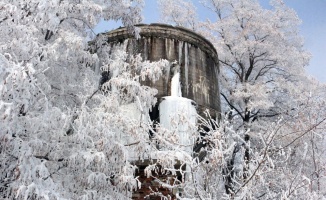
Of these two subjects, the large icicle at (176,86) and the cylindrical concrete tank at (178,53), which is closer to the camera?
the large icicle at (176,86)

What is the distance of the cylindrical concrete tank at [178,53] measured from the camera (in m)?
10.3

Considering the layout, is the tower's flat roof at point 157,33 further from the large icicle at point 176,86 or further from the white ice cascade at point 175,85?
the large icicle at point 176,86

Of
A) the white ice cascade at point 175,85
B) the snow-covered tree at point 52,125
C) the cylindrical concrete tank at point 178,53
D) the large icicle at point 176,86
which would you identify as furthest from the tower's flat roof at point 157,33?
the snow-covered tree at point 52,125

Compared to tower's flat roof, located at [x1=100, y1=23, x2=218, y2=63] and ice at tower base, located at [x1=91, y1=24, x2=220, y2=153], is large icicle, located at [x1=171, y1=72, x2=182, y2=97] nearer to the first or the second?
ice at tower base, located at [x1=91, y1=24, x2=220, y2=153]

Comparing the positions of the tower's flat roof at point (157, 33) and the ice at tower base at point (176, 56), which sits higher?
the tower's flat roof at point (157, 33)

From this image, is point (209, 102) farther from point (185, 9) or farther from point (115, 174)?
point (185, 9)

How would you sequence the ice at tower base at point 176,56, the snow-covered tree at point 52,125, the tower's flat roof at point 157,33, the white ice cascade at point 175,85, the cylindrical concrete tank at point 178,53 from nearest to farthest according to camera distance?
the snow-covered tree at point 52,125 < the white ice cascade at point 175,85 < the ice at tower base at point 176,56 < the cylindrical concrete tank at point 178,53 < the tower's flat roof at point 157,33

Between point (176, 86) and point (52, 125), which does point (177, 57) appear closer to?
point (176, 86)

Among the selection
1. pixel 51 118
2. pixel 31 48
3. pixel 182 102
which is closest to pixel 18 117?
pixel 51 118

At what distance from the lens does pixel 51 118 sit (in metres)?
4.47

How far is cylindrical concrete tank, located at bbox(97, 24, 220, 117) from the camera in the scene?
33.7 ft

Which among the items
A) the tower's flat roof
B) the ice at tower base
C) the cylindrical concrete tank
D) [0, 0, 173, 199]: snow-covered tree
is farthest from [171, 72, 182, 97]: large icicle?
[0, 0, 173, 199]: snow-covered tree

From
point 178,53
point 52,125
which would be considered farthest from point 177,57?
point 52,125

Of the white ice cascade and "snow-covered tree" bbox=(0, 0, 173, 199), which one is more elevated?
the white ice cascade
